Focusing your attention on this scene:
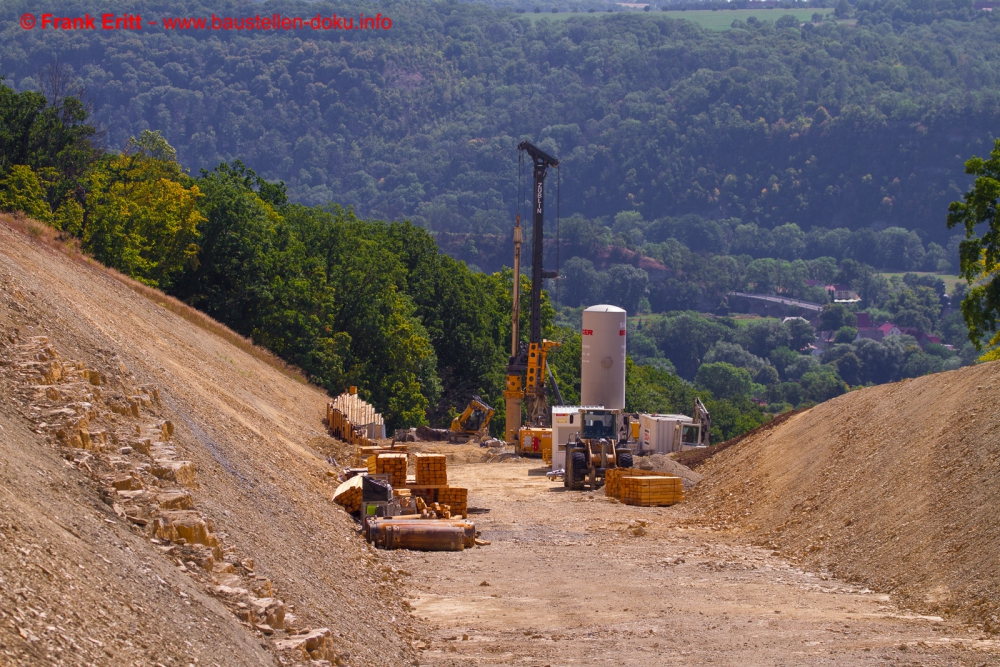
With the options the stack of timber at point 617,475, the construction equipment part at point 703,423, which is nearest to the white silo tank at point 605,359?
the construction equipment part at point 703,423

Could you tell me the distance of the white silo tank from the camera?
44781 mm

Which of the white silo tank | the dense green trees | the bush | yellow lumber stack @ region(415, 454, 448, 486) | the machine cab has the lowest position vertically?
the bush

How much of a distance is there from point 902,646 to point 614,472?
17611mm

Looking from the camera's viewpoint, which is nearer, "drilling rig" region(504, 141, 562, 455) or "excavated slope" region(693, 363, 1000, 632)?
"excavated slope" region(693, 363, 1000, 632)

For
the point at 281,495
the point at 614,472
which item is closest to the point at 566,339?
the point at 614,472

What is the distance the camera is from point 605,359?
4484 cm

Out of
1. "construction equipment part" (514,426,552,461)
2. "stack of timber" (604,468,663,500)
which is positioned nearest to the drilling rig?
"construction equipment part" (514,426,552,461)

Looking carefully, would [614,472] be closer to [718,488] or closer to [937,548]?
[718,488]

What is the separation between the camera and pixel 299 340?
192 feet

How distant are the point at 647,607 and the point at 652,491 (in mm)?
12988

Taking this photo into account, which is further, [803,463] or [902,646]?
[803,463]

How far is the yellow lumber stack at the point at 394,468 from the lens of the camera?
28.3 meters

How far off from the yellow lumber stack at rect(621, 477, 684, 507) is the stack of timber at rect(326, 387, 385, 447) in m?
11.1

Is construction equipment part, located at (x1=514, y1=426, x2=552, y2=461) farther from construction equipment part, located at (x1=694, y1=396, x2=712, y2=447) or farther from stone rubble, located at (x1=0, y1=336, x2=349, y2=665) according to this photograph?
stone rubble, located at (x1=0, y1=336, x2=349, y2=665)
